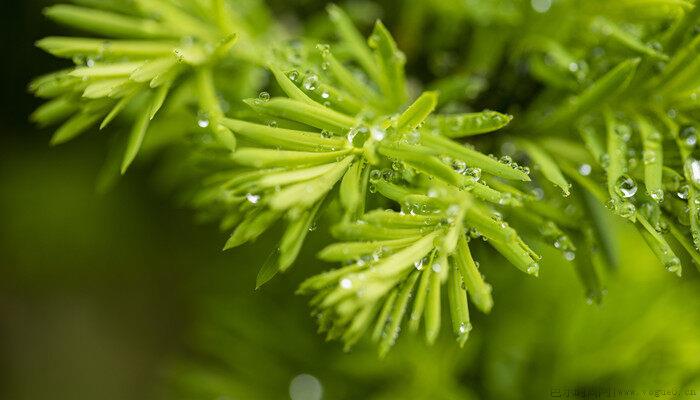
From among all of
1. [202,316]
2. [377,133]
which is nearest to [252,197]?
[377,133]

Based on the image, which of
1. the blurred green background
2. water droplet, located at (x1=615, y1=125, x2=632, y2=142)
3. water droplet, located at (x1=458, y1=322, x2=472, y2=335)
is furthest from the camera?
the blurred green background

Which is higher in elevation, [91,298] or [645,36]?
[645,36]

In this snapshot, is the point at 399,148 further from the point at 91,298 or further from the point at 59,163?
the point at 91,298

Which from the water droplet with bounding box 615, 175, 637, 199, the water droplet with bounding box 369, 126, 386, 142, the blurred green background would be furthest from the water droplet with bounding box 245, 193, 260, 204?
the blurred green background

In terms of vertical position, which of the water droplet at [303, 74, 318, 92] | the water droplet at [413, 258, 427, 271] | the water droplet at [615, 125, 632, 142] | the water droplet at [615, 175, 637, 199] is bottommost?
the water droplet at [413, 258, 427, 271]

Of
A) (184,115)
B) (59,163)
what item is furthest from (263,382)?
(59,163)

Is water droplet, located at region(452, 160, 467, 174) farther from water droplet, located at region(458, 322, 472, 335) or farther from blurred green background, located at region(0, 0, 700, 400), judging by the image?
blurred green background, located at region(0, 0, 700, 400)
